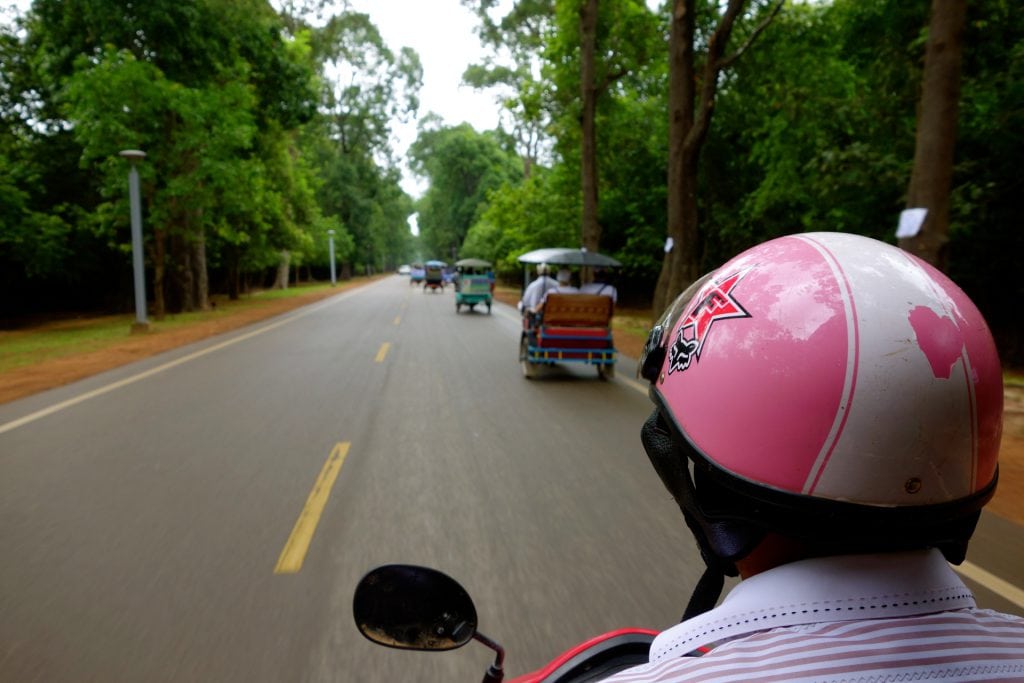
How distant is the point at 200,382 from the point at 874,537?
10.3 m

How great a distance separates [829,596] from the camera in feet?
3.19

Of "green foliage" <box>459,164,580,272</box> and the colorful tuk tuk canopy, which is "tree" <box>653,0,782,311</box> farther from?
"green foliage" <box>459,164,580,272</box>

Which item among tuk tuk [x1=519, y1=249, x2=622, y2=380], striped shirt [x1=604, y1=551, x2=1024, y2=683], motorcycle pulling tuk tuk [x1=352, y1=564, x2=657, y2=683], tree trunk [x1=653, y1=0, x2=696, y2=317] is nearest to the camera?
striped shirt [x1=604, y1=551, x2=1024, y2=683]

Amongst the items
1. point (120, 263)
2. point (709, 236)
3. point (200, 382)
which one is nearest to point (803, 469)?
point (200, 382)

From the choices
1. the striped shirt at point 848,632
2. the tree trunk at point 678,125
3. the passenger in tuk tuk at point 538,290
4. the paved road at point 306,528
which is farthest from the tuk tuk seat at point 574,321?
the striped shirt at point 848,632

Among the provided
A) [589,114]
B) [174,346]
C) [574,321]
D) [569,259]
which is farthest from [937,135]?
[589,114]

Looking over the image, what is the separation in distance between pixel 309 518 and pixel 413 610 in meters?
3.36

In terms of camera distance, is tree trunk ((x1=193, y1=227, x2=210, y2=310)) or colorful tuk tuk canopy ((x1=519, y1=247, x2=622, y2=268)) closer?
colorful tuk tuk canopy ((x1=519, y1=247, x2=622, y2=268))

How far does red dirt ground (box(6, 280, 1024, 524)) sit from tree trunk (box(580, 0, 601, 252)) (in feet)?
16.1

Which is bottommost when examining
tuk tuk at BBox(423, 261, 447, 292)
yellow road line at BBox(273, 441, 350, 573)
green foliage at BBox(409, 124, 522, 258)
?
yellow road line at BBox(273, 441, 350, 573)

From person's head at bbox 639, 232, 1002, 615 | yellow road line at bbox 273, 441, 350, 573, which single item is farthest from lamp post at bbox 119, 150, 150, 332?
person's head at bbox 639, 232, 1002, 615

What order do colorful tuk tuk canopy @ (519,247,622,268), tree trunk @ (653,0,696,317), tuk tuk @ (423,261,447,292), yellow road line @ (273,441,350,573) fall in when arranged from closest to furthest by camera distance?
1. yellow road line @ (273,441,350,573)
2. colorful tuk tuk canopy @ (519,247,622,268)
3. tree trunk @ (653,0,696,317)
4. tuk tuk @ (423,261,447,292)

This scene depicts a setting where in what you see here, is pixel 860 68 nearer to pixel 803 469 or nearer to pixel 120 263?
pixel 803 469

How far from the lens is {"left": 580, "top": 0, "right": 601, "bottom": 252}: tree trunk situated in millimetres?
19844
